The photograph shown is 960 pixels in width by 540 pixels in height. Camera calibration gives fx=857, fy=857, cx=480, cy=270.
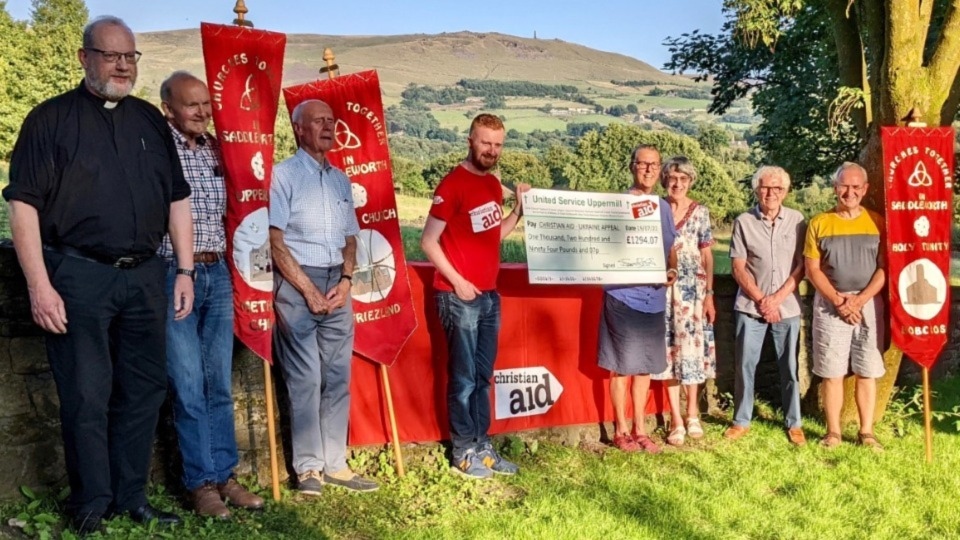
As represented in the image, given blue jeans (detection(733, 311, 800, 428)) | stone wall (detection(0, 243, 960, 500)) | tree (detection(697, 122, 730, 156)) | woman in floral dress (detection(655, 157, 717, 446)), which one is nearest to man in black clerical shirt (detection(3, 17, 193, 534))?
stone wall (detection(0, 243, 960, 500))

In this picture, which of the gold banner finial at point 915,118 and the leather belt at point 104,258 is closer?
the leather belt at point 104,258

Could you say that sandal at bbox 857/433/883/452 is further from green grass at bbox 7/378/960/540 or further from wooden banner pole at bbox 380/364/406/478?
wooden banner pole at bbox 380/364/406/478

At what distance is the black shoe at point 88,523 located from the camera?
3.72 m

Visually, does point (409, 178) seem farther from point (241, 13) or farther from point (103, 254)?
point (103, 254)

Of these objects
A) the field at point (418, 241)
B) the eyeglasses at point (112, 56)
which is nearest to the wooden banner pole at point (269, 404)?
the eyeglasses at point (112, 56)

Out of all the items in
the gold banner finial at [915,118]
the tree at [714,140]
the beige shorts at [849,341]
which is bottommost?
the beige shorts at [849,341]

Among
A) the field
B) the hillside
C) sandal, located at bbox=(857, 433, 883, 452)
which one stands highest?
the hillside

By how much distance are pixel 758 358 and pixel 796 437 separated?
0.59m

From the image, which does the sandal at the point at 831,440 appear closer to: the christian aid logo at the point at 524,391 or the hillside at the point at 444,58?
the christian aid logo at the point at 524,391

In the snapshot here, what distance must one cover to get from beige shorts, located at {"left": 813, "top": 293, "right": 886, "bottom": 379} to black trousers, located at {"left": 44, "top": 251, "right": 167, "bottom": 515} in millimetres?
4236

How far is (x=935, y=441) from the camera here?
6.03 meters

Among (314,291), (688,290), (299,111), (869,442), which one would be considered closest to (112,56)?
(299,111)

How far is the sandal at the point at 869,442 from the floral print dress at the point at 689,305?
116 cm

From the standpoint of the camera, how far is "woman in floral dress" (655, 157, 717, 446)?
568cm
